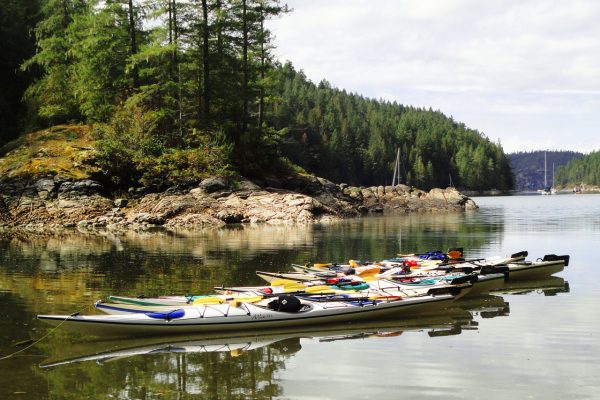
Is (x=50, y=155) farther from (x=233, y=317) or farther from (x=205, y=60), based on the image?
(x=233, y=317)

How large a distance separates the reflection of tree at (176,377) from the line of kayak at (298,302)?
1.00m

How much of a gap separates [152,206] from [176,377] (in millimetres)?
31103

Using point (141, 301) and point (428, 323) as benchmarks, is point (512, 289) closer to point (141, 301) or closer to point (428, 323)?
point (428, 323)

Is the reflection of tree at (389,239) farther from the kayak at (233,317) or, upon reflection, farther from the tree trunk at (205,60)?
the tree trunk at (205,60)

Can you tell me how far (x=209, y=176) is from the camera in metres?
41.7

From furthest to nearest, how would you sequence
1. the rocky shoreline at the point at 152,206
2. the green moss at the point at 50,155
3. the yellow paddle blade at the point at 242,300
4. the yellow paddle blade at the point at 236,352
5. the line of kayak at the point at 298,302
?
the green moss at the point at 50,155, the rocky shoreline at the point at 152,206, the yellow paddle blade at the point at 242,300, the line of kayak at the point at 298,302, the yellow paddle blade at the point at 236,352

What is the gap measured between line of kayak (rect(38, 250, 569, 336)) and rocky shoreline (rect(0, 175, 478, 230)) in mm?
22561

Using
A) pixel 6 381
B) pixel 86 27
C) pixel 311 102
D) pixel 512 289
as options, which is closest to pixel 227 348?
pixel 6 381

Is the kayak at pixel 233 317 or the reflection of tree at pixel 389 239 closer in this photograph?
the kayak at pixel 233 317

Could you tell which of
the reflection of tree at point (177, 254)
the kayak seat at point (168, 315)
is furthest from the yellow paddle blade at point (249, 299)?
the reflection of tree at point (177, 254)

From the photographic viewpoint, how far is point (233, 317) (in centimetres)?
1170

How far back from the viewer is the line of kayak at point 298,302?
1132cm

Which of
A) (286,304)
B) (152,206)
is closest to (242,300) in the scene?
(286,304)

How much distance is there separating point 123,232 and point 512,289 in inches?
948
